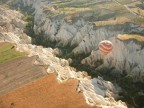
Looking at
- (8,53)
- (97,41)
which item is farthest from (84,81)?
(8,53)

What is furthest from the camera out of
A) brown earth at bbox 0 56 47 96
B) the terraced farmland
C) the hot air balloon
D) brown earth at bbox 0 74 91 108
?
the hot air balloon

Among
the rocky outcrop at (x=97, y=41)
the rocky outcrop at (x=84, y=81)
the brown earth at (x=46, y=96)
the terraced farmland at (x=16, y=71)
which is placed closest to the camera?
the brown earth at (x=46, y=96)

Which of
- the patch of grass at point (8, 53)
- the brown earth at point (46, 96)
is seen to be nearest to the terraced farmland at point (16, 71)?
the patch of grass at point (8, 53)

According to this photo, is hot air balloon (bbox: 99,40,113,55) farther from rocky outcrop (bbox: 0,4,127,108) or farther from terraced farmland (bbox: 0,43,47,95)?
terraced farmland (bbox: 0,43,47,95)

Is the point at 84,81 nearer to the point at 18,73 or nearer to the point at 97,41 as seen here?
the point at 18,73

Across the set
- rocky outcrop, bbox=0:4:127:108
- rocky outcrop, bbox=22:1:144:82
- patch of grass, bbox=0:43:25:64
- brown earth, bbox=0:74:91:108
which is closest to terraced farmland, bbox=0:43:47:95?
patch of grass, bbox=0:43:25:64

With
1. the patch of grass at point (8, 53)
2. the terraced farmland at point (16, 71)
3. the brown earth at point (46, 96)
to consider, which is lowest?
the patch of grass at point (8, 53)

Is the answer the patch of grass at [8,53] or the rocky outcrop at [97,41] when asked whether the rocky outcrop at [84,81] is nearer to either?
the patch of grass at [8,53]
